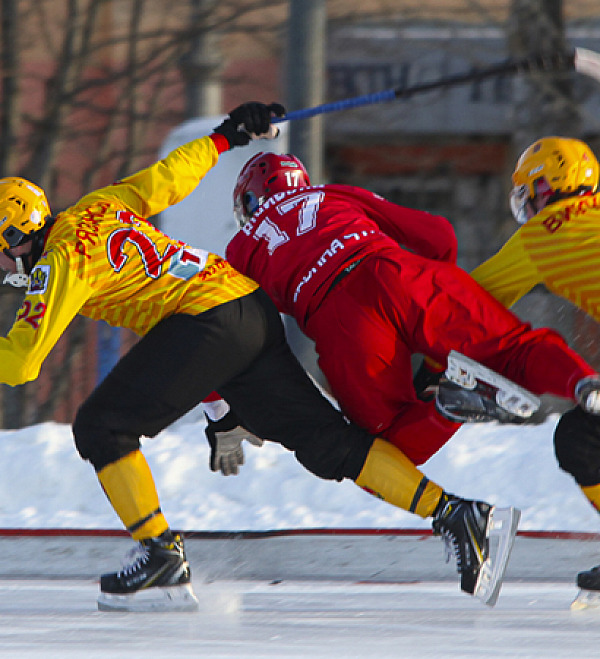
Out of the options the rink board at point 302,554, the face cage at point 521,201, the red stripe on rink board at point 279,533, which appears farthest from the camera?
the red stripe on rink board at point 279,533

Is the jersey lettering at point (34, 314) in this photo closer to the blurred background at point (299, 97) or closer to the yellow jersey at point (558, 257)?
the yellow jersey at point (558, 257)

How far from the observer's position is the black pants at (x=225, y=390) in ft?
10.8

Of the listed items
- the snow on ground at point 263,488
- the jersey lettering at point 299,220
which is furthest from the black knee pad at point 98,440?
the snow on ground at point 263,488

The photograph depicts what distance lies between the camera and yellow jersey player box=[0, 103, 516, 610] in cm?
325

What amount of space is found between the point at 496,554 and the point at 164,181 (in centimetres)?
156

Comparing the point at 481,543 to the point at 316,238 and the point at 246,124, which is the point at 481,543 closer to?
the point at 316,238

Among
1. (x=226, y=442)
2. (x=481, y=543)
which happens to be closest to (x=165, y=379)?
(x=226, y=442)

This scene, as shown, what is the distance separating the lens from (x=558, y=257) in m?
3.52

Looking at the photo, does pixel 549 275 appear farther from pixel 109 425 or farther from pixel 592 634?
pixel 109 425

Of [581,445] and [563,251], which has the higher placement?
[563,251]

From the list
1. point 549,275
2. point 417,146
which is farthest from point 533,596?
point 417,146

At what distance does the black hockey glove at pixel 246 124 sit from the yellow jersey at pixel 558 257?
0.92 metres

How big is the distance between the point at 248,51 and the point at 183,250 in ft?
26.4

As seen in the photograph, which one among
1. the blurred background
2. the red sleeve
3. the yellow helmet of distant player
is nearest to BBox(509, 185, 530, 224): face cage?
the yellow helmet of distant player
